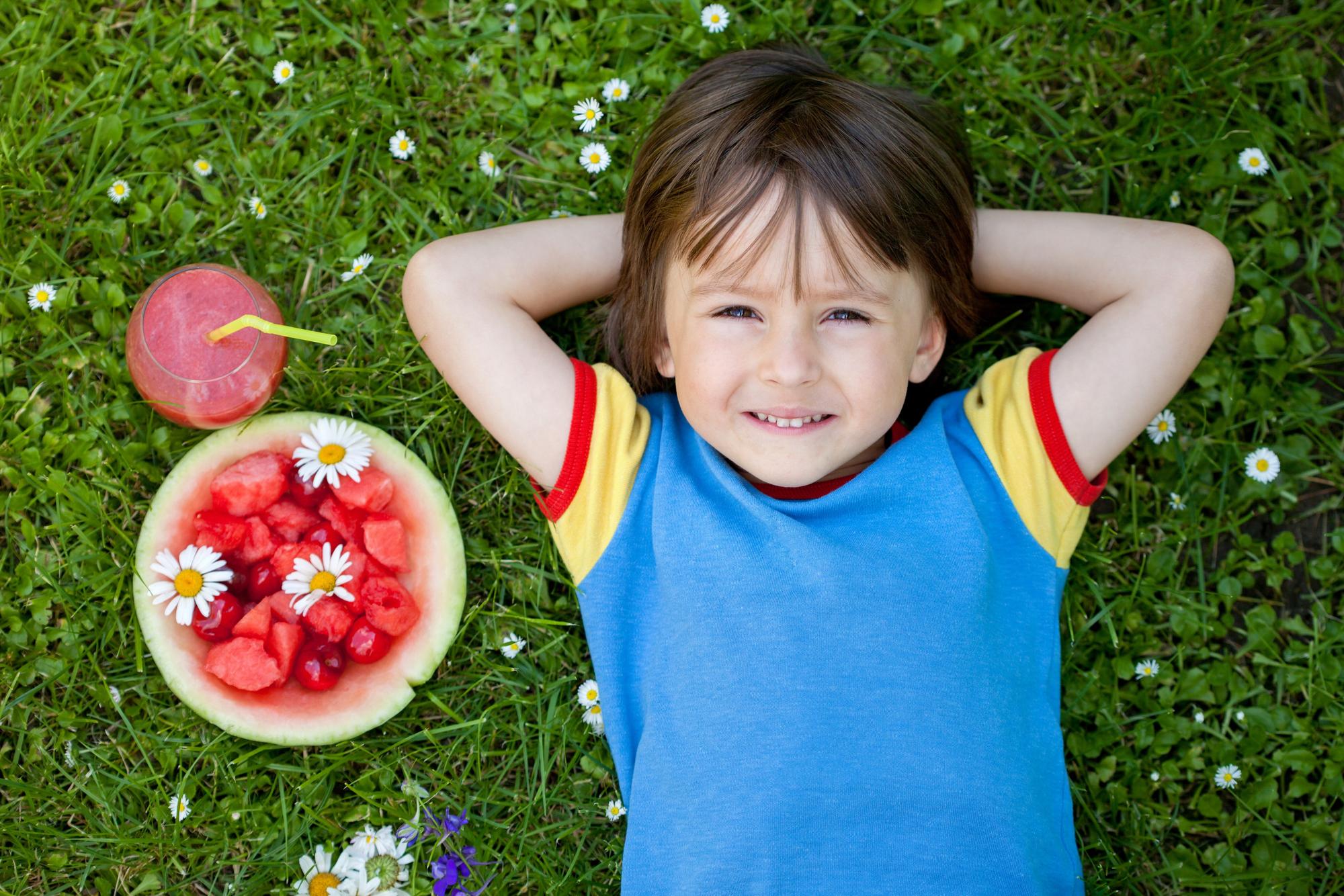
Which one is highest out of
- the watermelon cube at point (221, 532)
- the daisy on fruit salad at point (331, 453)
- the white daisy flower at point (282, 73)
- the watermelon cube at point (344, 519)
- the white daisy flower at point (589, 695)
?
the white daisy flower at point (282, 73)

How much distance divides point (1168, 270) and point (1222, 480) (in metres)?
0.62

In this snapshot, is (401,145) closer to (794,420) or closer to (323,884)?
(794,420)

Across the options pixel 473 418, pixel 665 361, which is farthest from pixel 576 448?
pixel 473 418

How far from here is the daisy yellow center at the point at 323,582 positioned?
7.46 ft

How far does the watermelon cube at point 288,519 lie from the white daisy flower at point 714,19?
1.44 m

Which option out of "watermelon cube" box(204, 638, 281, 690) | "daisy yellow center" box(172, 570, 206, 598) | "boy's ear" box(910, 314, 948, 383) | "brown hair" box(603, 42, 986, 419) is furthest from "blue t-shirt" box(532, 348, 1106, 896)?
"daisy yellow center" box(172, 570, 206, 598)

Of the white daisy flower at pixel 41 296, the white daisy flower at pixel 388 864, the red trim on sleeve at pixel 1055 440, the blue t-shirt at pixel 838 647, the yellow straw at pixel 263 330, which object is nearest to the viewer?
the blue t-shirt at pixel 838 647

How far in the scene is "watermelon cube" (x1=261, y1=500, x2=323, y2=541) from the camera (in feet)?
7.66

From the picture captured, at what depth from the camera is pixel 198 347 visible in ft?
7.41

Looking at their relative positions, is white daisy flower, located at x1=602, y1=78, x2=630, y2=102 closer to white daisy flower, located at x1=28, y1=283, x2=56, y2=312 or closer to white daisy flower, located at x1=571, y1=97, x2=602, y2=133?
white daisy flower, located at x1=571, y1=97, x2=602, y2=133

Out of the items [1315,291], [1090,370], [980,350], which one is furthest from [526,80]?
[1315,291]

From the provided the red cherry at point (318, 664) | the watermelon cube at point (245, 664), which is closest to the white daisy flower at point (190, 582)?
the watermelon cube at point (245, 664)

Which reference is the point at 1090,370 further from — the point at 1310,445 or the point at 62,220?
the point at 62,220

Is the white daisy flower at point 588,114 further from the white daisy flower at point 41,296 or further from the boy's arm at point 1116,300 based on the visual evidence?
the white daisy flower at point 41,296
